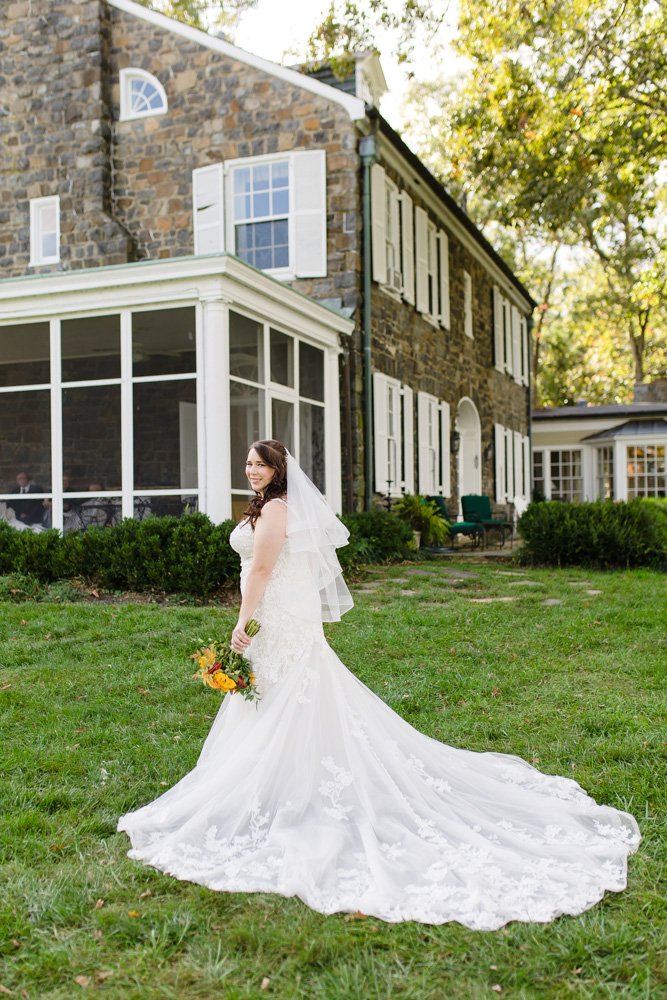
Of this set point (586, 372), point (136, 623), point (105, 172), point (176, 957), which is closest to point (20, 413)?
point (136, 623)

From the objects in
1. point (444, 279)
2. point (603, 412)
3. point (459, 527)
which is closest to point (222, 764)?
point (459, 527)

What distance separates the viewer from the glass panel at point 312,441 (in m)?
12.1

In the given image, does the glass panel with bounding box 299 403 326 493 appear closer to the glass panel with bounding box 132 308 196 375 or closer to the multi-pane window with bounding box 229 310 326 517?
the multi-pane window with bounding box 229 310 326 517

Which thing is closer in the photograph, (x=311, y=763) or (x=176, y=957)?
(x=176, y=957)

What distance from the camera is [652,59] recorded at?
1228 centimetres

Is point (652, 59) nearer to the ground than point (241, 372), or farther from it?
farther from it

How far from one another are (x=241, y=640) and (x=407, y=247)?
40.6 ft

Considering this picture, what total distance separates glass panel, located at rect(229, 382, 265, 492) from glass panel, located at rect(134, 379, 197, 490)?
467 mm

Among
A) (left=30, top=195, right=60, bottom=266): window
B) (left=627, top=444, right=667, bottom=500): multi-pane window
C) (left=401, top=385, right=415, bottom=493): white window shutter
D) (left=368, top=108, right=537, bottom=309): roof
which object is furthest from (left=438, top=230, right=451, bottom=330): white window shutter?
(left=627, top=444, right=667, bottom=500): multi-pane window

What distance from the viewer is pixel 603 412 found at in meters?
26.9

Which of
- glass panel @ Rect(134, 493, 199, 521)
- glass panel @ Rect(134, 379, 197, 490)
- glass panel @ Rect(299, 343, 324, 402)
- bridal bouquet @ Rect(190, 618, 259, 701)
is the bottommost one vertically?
bridal bouquet @ Rect(190, 618, 259, 701)

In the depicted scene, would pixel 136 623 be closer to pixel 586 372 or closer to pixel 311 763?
pixel 311 763

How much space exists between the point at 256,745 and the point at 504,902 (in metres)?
1.23

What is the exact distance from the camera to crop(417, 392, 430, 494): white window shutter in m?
15.9
